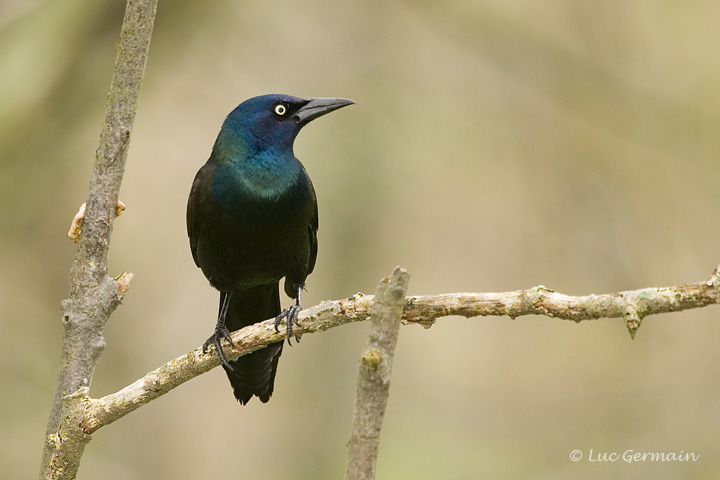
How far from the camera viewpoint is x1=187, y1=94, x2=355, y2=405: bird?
4457 millimetres

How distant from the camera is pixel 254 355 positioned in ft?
15.4

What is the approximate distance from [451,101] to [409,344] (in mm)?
2127

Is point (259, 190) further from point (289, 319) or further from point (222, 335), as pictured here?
point (289, 319)

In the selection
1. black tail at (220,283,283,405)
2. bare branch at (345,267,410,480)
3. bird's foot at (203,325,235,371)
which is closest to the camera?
bare branch at (345,267,410,480)

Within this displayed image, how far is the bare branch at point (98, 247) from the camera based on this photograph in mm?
3238

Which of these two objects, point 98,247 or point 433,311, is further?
point 98,247

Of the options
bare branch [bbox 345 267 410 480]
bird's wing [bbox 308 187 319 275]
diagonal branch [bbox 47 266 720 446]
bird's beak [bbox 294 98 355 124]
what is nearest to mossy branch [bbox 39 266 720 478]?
diagonal branch [bbox 47 266 720 446]

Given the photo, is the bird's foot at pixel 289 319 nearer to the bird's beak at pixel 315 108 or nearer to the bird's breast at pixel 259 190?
the bird's breast at pixel 259 190

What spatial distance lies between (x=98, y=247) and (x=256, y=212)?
1.25m

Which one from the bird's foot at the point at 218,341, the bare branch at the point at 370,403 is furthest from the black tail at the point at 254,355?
the bare branch at the point at 370,403

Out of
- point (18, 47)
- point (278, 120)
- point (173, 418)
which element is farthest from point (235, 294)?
point (173, 418)

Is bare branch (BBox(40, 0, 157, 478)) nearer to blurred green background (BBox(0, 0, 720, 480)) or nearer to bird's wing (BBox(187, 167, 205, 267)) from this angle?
bird's wing (BBox(187, 167, 205, 267))

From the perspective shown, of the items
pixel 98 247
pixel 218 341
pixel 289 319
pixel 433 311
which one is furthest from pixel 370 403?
pixel 218 341

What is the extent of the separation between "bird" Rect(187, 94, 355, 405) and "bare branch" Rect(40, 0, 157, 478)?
0.95 meters
